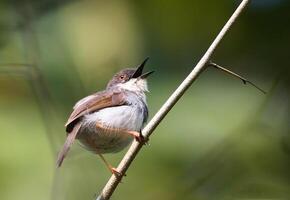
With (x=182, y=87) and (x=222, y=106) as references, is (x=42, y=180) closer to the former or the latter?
Answer: (x=222, y=106)

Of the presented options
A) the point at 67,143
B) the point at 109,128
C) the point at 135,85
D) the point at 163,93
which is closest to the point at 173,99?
the point at 67,143

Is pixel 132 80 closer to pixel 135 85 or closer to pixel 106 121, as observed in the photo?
pixel 135 85

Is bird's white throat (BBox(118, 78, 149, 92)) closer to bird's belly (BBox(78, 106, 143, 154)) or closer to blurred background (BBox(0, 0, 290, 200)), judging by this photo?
bird's belly (BBox(78, 106, 143, 154))

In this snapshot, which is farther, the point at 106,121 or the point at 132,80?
the point at 132,80

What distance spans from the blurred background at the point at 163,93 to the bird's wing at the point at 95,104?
447 millimetres

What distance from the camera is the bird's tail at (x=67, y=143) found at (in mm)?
3275

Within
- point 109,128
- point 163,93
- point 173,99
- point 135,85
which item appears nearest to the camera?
point 173,99

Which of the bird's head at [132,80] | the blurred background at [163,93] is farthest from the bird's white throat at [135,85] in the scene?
the blurred background at [163,93]

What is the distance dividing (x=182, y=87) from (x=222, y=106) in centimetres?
235

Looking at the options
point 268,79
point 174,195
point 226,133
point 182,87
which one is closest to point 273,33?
point 268,79

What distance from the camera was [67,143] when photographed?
3.41 meters

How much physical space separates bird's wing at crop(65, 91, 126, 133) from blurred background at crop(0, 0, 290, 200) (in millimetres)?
447

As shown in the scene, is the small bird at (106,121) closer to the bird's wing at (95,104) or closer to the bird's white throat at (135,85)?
the bird's wing at (95,104)

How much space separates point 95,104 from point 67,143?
386mm
